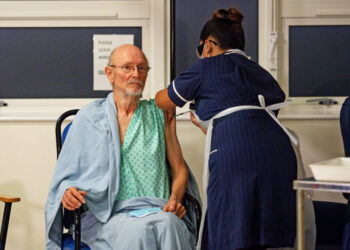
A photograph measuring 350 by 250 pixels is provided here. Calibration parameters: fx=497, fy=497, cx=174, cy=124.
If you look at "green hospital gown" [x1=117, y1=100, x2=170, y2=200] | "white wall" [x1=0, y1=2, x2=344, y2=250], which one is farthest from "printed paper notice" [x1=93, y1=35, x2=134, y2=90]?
"green hospital gown" [x1=117, y1=100, x2=170, y2=200]

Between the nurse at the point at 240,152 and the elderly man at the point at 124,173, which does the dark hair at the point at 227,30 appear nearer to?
the nurse at the point at 240,152

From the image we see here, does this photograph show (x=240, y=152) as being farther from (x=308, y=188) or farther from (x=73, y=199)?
(x=73, y=199)

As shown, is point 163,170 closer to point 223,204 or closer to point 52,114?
point 223,204

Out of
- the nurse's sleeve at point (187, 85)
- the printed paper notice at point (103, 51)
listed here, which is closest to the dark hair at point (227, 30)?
the nurse's sleeve at point (187, 85)

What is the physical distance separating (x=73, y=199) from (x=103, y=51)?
1.28 m

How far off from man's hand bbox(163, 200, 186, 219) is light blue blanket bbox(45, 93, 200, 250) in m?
0.07

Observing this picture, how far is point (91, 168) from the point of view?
2.31 metres

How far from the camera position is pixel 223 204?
6.46 feet

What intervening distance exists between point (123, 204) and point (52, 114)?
1.04m

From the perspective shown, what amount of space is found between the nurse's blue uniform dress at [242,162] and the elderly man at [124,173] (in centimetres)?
25

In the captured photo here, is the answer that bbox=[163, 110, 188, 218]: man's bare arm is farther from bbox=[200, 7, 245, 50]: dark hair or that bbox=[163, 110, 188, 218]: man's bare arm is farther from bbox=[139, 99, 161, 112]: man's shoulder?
bbox=[200, 7, 245, 50]: dark hair

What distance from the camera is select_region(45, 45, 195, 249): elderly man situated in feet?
6.91

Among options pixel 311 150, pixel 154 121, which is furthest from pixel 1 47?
pixel 311 150

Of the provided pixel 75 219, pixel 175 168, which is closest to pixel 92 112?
pixel 175 168
